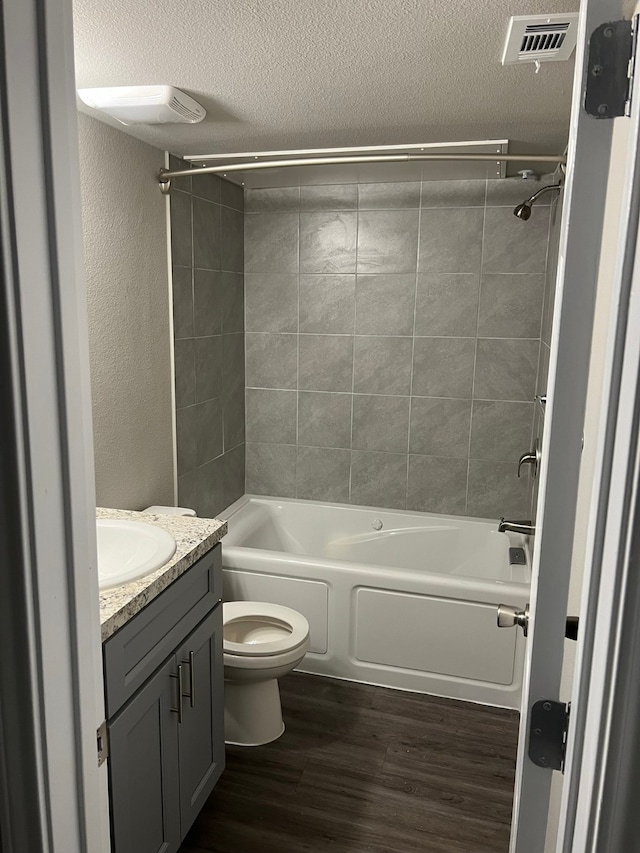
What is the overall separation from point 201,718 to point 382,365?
2.10 m

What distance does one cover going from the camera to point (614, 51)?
691mm

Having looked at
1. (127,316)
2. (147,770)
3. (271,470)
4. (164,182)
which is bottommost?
(147,770)

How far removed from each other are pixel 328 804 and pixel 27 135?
213cm

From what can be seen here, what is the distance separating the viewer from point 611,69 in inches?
27.3

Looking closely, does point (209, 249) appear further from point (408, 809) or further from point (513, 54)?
point (408, 809)

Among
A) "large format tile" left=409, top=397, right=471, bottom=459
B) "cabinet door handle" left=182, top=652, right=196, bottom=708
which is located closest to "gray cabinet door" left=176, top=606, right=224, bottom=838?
"cabinet door handle" left=182, top=652, right=196, bottom=708

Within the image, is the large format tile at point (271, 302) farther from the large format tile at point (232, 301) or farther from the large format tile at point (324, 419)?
the large format tile at point (324, 419)

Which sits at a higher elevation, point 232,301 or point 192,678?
point 232,301

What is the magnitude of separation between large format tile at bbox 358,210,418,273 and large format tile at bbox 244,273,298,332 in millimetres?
417

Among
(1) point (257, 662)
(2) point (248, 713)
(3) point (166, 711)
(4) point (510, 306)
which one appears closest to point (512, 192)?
(4) point (510, 306)

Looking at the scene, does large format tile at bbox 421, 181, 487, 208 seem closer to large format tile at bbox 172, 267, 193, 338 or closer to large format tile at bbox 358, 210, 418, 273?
large format tile at bbox 358, 210, 418, 273

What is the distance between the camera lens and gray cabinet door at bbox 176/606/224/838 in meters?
1.84

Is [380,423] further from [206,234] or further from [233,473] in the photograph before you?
[206,234]

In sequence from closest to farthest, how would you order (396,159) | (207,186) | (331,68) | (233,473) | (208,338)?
(331,68)
(396,159)
(207,186)
(208,338)
(233,473)
